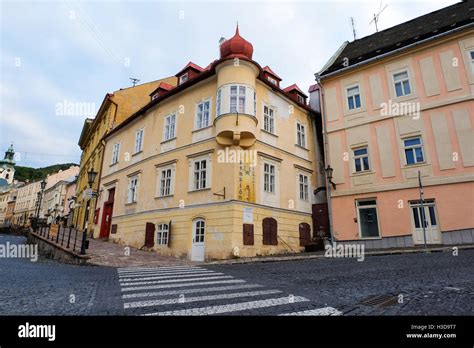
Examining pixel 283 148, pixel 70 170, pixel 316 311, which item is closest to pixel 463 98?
pixel 283 148

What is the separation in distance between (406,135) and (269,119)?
25.4 ft

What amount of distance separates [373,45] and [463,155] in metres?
10.3

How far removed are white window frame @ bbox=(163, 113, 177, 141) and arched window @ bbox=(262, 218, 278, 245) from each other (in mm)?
8025

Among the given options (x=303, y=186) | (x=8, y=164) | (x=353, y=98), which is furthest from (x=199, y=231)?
(x=8, y=164)

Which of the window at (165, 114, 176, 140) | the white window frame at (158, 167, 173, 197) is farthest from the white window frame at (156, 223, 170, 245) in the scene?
the window at (165, 114, 176, 140)

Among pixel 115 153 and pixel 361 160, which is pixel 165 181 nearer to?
pixel 115 153

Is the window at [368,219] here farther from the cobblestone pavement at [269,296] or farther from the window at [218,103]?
the window at [218,103]

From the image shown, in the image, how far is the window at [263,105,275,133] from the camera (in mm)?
17016

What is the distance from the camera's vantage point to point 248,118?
48.6 ft

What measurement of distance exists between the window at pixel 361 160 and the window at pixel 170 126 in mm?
11453

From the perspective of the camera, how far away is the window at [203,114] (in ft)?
54.2

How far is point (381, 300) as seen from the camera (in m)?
4.38

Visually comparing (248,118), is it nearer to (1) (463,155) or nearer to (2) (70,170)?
(1) (463,155)

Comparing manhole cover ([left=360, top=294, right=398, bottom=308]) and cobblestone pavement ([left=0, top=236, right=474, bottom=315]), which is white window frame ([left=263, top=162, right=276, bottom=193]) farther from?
manhole cover ([left=360, top=294, right=398, bottom=308])
